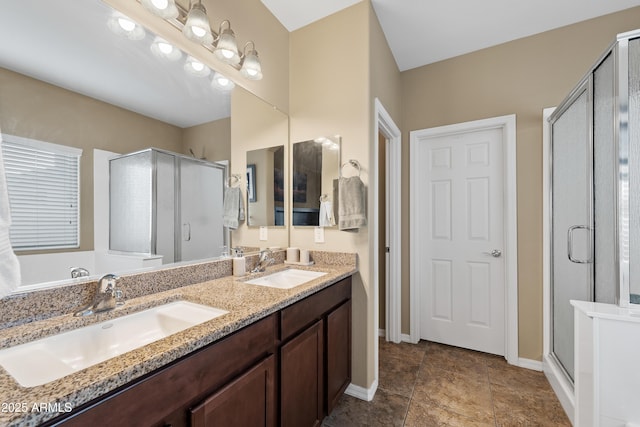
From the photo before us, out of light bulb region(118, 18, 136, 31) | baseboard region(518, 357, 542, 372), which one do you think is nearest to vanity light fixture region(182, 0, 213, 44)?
light bulb region(118, 18, 136, 31)

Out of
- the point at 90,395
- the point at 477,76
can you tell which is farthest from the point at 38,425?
the point at 477,76

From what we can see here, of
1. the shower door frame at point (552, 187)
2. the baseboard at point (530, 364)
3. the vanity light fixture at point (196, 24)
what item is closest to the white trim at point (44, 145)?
the vanity light fixture at point (196, 24)

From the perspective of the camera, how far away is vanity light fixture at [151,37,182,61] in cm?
130

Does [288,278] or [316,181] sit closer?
[288,278]

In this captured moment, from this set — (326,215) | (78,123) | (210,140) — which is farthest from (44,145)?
(326,215)

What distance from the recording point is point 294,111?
2197 mm

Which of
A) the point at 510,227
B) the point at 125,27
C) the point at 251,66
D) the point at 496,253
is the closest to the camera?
the point at 125,27

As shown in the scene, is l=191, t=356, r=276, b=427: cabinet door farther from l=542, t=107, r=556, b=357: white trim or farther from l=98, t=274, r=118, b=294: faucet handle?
l=542, t=107, r=556, b=357: white trim

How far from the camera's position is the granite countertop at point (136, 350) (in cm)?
51

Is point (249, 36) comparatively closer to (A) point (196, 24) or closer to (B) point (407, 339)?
(A) point (196, 24)

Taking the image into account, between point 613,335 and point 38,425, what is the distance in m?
1.92

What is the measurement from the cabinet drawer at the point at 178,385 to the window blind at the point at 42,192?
655 mm

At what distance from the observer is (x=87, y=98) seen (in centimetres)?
104

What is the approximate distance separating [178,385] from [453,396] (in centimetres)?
191
